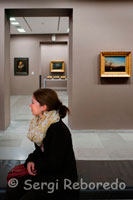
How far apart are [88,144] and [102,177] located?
212 cm

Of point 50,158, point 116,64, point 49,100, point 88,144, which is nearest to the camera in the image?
point 50,158

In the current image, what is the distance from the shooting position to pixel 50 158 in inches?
77.5

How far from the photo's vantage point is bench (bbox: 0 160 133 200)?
2660 mm

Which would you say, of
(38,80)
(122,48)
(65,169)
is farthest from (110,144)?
(38,80)

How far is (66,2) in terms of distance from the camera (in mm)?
5926

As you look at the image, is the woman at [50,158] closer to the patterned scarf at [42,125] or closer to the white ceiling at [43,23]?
the patterned scarf at [42,125]

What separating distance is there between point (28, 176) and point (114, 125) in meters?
4.33

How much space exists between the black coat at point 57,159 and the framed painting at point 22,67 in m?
13.6

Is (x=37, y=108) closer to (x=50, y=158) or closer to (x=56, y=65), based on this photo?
(x=50, y=158)

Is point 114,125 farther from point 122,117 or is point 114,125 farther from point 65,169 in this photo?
point 65,169

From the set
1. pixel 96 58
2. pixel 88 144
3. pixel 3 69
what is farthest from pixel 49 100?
pixel 3 69

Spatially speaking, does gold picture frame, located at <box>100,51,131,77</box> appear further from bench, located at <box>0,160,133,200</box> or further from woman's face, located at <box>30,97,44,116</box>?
woman's face, located at <box>30,97,44,116</box>

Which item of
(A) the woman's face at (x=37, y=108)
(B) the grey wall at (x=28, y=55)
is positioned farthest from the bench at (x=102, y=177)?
(B) the grey wall at (x=28, y=55)

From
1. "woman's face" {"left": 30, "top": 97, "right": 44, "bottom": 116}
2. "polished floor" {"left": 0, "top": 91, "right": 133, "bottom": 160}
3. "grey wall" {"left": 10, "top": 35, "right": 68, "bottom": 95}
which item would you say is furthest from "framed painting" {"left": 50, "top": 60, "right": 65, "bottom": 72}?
"woman's face" {"left": 30, "top": 97, "right": 44, "bottom": 116}
